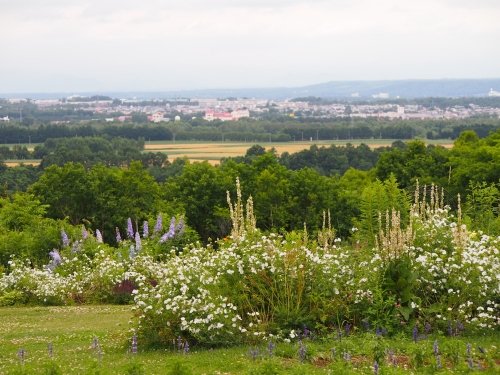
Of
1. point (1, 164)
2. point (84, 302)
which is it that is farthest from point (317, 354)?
point (1, 164)

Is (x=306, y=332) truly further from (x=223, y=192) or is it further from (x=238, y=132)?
(x=238, y=132)

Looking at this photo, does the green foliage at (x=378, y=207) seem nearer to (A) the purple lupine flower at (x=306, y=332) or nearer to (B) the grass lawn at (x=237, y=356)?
(A) the purple lupine flower at (x=306, y=332)

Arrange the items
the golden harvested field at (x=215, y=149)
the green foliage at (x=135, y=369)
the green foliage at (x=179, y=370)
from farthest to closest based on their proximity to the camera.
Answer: the golden harvested field at (x=215, y=149)
the green foliage at (x=135, y=369)
the green foliage at (x=179, y=370)

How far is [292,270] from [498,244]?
384 cm

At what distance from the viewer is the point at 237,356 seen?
10867 millimetres

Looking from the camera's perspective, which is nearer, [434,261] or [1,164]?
[434,261]

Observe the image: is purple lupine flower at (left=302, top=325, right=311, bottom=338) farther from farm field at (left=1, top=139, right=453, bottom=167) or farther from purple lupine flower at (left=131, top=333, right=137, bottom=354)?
farm field at (left=1, top=139, right=453, bottom=167)

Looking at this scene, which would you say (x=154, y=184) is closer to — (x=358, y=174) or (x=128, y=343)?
(x=358, y=174)

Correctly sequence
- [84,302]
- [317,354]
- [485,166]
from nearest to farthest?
[317,354] < [84,302] < [485,166]

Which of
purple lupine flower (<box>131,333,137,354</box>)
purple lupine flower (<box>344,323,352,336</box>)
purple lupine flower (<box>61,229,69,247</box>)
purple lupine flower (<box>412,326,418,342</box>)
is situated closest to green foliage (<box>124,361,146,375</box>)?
purple lupine flower (<box>131,333,137,354</box>)

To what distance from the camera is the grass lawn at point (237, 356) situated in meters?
9.45

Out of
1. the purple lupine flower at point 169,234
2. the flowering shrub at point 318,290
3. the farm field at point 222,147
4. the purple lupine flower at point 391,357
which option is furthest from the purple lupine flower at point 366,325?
the farm field at point 222,147

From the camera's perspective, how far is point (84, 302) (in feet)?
60.6

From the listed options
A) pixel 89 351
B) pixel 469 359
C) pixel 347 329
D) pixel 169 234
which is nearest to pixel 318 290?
pixel 347 329
